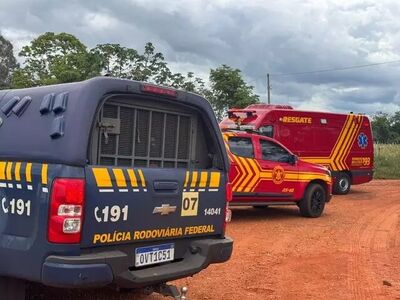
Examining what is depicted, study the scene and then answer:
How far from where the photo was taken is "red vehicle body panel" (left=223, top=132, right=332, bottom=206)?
11320mm

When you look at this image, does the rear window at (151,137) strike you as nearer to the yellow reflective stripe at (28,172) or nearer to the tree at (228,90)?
the yellow reflective stripe at (28,172)

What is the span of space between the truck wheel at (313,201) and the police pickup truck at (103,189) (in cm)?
740

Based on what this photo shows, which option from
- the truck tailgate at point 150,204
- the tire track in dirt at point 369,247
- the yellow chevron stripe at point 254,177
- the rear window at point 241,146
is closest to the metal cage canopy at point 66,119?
the truck tailgate at point 150,204

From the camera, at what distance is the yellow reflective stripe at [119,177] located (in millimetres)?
4363

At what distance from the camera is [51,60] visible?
45.1 meters

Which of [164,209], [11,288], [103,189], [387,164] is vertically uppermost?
[387,164]

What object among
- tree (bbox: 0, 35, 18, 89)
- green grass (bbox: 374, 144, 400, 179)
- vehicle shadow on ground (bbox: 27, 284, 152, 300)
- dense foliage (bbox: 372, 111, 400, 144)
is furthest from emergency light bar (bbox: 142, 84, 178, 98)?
dense foliage (bbox: 372, 111, 400, 144)

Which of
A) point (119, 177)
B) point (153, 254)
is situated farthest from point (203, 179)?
point (119, 177)

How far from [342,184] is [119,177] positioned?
15019mm

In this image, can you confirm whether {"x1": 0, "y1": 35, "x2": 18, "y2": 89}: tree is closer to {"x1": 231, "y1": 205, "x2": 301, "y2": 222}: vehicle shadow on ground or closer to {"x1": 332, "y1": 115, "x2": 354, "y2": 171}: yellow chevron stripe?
{"x1": 332, "y1": 115, "x2": 354, "y2": 171}: yellow chevron stripe

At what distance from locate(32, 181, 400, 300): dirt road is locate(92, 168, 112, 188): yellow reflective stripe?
6.40ft

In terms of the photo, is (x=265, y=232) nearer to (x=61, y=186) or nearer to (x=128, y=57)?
(x=61, y=186)

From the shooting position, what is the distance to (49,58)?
45.8 meters

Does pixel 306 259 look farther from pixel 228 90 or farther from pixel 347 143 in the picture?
pixel 228 90
